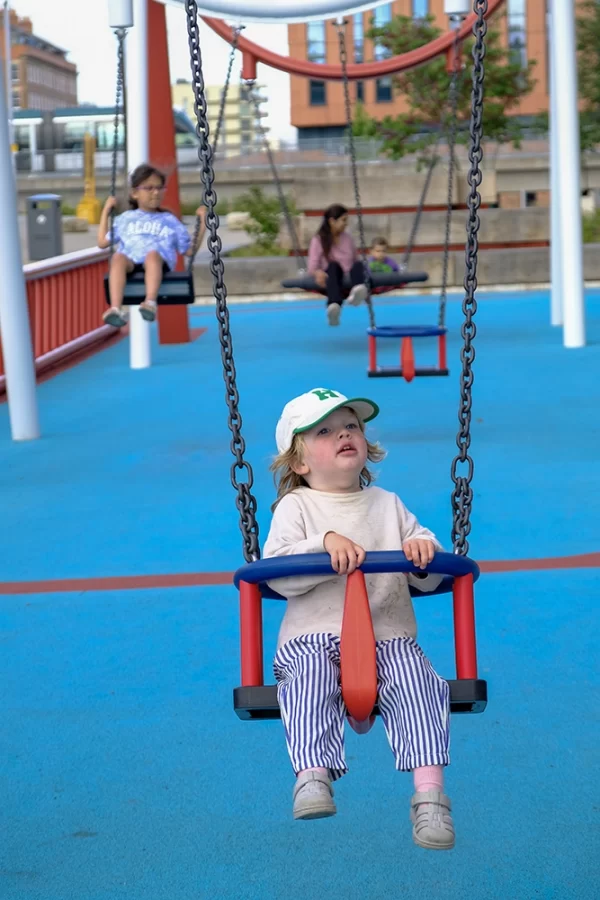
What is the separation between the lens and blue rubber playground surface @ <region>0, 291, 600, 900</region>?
3.34 metres

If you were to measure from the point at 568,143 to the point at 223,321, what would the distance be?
34.9 ft

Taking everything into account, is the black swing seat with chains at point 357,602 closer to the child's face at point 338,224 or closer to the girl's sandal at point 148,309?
the girl's sandal at point 148,309

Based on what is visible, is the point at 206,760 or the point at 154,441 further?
the point at 154,441

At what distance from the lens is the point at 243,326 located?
61.1ft

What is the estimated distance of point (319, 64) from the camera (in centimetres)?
1436

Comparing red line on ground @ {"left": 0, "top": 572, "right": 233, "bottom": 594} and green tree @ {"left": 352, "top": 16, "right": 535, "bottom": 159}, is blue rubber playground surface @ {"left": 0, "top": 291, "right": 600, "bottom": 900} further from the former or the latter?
green tree @ {"left": 352, "top": 16, "right": 535, "bottom": 159}

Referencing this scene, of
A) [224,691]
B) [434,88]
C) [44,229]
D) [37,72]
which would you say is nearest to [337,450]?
[224,691]

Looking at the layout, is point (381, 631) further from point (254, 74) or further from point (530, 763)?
point (254, 74)

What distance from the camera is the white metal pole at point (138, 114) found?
13844mm

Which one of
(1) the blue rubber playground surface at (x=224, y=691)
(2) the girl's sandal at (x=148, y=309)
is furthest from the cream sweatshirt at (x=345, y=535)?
(2) the girl's sandal at (x=148, y=309)

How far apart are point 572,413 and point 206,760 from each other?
714 cm

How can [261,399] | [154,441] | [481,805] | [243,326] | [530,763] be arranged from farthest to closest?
[243,326] → [261,399] → [154,441] → [530,763] → [481,805]

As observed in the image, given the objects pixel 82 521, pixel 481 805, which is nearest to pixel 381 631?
pixel 481 805

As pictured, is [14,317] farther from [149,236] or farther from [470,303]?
[470,303]
